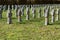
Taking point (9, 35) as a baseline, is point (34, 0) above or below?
above

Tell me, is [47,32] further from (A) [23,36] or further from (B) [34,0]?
(B) [34,0]

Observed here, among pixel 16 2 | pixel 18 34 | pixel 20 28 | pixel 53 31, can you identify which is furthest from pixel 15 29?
pixel 16 2

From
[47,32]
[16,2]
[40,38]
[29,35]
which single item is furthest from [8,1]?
[47,32]

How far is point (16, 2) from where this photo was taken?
205 cm

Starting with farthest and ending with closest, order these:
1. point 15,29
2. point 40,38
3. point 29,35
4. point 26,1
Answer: point 15,29, point 29,35, point 40,38, point 26,1

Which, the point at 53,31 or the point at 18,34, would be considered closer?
the point at 18,34

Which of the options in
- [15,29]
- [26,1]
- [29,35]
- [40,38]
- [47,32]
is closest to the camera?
[26,1]

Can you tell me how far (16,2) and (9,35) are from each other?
34.4 ft

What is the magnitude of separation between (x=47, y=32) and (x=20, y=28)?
228cm

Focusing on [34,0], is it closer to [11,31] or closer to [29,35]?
[29,35]

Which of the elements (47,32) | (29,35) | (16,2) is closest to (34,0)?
(16,2)

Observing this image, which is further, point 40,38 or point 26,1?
point 40,38

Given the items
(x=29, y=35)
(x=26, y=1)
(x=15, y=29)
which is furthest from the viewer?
(x=15, y=29)

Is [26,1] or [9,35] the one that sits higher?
[26,1]
